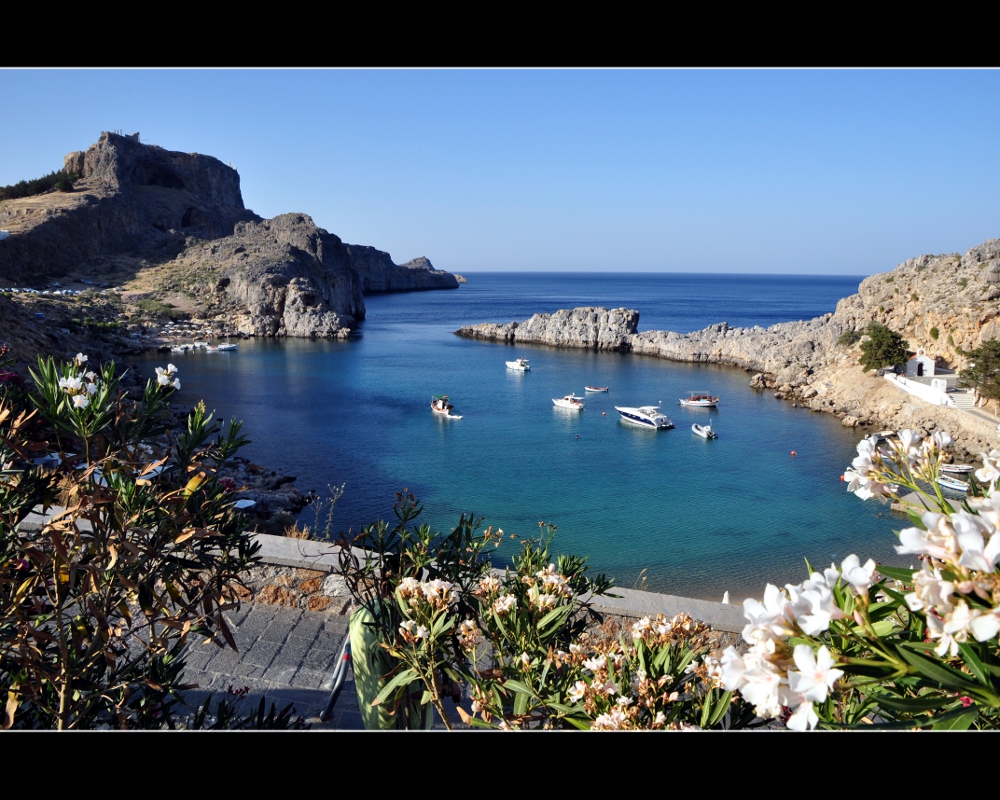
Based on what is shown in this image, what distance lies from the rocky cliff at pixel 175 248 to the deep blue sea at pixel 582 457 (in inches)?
379

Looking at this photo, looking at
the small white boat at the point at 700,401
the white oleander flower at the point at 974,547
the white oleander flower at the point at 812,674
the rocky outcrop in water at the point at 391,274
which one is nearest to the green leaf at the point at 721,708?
the white oleander flower at the point at 812,674

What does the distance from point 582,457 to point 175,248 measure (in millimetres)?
48303

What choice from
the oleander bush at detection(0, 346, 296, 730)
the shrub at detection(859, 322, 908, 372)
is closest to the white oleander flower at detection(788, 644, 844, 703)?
the oleander bush at detection(0, 346, 296, 730)

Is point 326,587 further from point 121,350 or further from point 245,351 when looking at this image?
point 245,351

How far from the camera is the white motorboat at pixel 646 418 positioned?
22.6 meters

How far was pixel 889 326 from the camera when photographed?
27.1 metres

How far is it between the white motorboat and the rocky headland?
649cm

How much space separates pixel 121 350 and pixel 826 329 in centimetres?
3342

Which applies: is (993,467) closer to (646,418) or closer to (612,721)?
(612,721)

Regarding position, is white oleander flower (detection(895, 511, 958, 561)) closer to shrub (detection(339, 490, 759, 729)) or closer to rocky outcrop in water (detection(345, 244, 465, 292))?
shrub (detection(339, 490, 759, 729))

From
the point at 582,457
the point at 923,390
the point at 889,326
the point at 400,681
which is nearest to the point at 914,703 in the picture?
the point at 400,681

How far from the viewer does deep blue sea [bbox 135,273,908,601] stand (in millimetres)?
13328

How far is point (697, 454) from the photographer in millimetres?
19969

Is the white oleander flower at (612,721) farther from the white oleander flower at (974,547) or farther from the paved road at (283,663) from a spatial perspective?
the paved road at (283,663)
